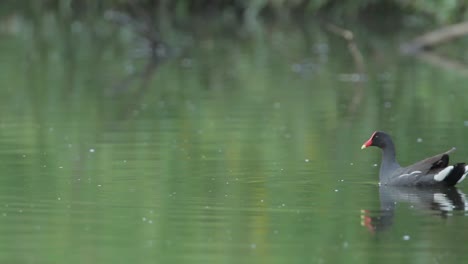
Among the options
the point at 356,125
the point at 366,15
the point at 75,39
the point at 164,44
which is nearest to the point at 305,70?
the point at 164,44

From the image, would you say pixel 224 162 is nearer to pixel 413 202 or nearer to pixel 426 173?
pixel 426 173

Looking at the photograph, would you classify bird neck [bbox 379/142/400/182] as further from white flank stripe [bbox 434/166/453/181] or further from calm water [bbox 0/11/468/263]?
white flank stripe [bbox 434/166/453/181]

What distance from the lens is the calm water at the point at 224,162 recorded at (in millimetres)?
10711

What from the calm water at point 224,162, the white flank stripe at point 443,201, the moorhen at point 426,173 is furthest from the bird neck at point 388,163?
the white flank stripe at point 443,201

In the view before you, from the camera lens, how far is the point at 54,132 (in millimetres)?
18859

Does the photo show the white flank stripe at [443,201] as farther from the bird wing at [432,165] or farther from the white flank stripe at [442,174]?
the bird wing at [432,165]

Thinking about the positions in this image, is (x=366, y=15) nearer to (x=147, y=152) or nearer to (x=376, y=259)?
(x=147, y=152)

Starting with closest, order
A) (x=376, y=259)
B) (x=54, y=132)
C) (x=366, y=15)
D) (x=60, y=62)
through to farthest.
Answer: (x=376, y=259)
(x=54, y=132)
(x=60, y=62)
(x=366, y=15)

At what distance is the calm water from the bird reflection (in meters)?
0.03

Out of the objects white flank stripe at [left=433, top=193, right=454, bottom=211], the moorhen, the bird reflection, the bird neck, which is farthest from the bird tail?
the bird neck

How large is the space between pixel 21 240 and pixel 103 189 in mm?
2759

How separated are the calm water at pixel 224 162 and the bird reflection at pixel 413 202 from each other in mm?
34

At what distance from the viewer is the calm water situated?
1071 centimetres

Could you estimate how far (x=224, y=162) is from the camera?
15.4 meters
